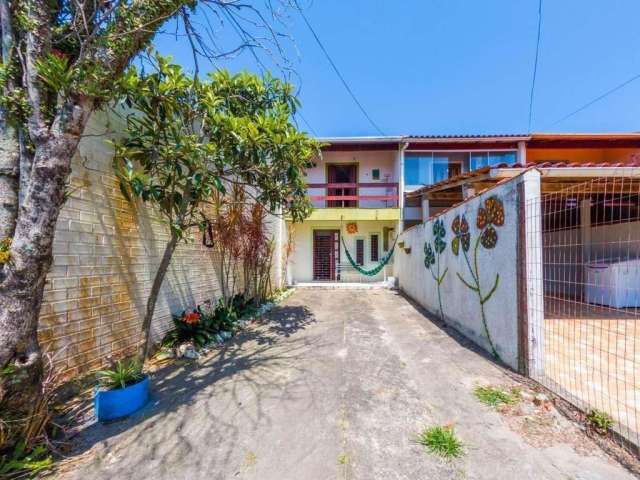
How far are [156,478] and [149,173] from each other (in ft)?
8.21

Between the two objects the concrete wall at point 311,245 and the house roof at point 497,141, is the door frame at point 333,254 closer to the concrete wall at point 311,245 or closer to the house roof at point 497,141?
the concrete wall at point 311,245

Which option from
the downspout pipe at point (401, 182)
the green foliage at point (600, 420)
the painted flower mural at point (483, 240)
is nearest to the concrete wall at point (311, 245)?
the downspout pipe at point (401, 182)

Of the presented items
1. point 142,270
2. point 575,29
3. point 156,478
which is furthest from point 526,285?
point 575,29

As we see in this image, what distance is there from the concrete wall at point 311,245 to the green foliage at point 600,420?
7.15 metres

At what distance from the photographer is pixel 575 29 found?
5090 mm

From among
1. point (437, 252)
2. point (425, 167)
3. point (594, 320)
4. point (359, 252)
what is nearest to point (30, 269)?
point (437, 252)

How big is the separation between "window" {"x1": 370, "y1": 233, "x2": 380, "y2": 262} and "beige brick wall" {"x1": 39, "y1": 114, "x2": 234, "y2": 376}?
694 cm

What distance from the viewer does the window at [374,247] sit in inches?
360

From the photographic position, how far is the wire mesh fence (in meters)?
2.05

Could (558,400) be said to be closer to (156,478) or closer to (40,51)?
(156,478)

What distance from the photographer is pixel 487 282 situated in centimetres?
301

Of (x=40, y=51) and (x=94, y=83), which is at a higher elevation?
(x=40, y=51)

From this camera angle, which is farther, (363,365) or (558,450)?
(363,365)

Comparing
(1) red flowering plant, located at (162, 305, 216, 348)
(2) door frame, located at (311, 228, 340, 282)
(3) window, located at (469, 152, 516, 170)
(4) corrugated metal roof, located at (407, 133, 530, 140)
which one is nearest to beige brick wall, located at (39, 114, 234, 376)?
(1) red flowering plant, located at (162, 305, 216, 348)
